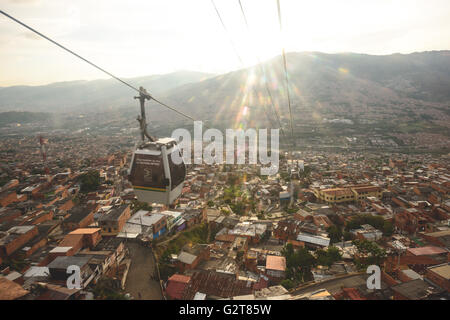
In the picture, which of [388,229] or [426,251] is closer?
[426,251]

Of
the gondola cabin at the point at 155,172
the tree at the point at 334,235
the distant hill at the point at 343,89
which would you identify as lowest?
the tree at the point at 334,235

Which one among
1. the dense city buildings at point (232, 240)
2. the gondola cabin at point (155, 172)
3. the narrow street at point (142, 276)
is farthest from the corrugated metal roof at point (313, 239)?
the gondola cabin at point (155, 172)

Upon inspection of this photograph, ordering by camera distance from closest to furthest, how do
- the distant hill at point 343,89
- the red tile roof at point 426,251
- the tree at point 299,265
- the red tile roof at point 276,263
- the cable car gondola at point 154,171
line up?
the cable car gondola at point 154,171 → the tree at point 299,265 → the red tile roof at point 276,263 → the red tile roof at point 426,251 → the distant hill at point 343,89

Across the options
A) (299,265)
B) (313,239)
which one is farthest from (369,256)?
(299,265)

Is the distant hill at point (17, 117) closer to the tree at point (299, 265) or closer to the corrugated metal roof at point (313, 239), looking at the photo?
the corrugated metal roof at point (313, 239)

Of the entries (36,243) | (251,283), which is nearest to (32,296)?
(36,243)

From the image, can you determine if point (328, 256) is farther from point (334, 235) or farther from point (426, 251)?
point (426, 251)

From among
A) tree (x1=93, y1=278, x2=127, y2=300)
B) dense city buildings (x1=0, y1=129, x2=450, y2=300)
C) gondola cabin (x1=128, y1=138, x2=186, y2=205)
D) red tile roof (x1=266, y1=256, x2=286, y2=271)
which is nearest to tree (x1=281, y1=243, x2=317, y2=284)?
dense city buildings (x1=0, y1=129, x2=450, y2=300)

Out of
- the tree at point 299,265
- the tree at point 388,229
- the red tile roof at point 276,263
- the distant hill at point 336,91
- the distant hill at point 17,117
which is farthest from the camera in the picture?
the distant hill at point 17,117
